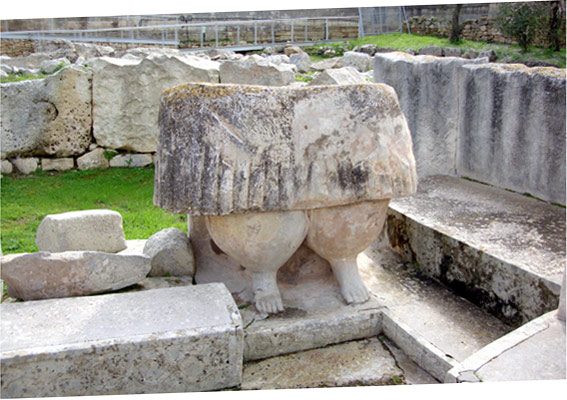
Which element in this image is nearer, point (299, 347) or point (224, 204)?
point (224, 204)

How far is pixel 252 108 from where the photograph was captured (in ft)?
7.52

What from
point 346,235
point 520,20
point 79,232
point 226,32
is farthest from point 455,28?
point 79,232

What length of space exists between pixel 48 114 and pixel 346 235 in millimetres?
4822

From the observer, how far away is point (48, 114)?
6188 millimetres

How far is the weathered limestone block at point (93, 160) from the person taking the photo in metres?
6.47

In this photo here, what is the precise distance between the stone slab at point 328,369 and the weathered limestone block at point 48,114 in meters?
4.83

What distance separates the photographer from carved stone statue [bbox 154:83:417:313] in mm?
2273

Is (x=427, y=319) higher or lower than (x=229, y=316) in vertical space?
lower

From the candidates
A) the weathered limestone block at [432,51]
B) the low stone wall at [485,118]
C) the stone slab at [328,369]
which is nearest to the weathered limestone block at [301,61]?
the low stone wall at [485,118]

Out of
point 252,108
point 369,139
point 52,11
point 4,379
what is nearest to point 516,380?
point 369,139

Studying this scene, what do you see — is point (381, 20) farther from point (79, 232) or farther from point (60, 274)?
point (60, 274)

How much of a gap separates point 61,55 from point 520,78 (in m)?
6.46

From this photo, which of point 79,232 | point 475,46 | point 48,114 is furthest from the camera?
point 48,114

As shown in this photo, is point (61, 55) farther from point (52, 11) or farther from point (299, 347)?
point (299, 347)
